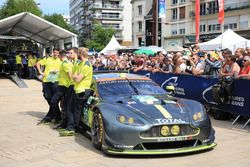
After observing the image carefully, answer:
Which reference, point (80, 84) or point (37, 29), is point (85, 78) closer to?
point (80, 84)

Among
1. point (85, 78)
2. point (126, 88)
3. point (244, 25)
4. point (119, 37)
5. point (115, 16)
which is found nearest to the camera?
point (126, 88)

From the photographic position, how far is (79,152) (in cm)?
679

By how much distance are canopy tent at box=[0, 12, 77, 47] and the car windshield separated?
17.7 meters

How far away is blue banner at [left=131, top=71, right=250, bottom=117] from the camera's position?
30.2 ft

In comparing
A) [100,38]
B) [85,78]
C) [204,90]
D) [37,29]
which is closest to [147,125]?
[85,78]

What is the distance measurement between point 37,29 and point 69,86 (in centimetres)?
2067

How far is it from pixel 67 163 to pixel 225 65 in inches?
238

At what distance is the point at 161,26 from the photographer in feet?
233

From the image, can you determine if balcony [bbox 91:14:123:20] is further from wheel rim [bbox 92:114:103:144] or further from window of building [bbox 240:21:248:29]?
wheel rim [bbox 92:114:103:144]

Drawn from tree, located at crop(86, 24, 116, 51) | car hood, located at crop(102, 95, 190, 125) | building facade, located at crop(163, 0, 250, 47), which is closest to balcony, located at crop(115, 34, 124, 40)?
tree, located at crop(86, 24, 116, 51)

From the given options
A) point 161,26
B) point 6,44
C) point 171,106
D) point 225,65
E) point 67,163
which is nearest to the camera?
point 67,163

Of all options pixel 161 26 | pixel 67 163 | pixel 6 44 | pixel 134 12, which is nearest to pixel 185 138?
pixel 67 163

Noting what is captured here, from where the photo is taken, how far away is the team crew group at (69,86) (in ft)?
26.4

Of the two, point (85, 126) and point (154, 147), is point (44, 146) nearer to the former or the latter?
point (85, 126)
